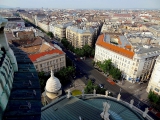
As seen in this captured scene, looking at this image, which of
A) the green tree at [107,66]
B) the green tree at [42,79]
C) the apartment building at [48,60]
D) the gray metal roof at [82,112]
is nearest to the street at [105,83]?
the green tree at [107,66]

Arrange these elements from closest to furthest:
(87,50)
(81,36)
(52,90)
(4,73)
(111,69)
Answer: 1. (4,73)
2. (52,90)
3. (111,69)
4. (87,50)
5. (81,36)

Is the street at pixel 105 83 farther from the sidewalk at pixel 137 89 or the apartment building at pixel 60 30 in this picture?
the apartment building at pixel 60 30

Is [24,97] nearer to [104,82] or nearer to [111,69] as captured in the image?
[104,82]

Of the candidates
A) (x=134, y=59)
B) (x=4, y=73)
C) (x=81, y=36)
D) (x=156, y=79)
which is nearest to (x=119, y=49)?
(x=134, y=59)

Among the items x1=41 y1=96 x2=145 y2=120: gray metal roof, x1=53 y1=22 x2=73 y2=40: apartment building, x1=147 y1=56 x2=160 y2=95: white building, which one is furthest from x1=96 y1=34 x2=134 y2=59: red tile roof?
x1=53 y1=22 x2=73 y2=40: apartment building

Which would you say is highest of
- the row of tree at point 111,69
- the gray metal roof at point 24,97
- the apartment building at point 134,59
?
the gray metal roof at point 24,97

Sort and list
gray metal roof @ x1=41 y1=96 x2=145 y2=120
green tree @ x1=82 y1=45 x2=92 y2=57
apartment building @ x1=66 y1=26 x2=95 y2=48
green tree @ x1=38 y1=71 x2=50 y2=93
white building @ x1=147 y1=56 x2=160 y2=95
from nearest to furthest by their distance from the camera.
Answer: gray metal roof @ x1=41 y1=96 x2=145 y2=120
green tree @ x1=38 y1=71 x2=50 y2=93
white building @ x1=147 y1=56 x2=160 y2=95
green tree @ x1=82 y1=45 x2=92 y2=57
apartment building @ x1=66 y1=26 x2=95 y2=48

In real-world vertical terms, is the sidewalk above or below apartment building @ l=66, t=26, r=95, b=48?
below

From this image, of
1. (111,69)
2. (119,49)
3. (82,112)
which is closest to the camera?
(82,112)

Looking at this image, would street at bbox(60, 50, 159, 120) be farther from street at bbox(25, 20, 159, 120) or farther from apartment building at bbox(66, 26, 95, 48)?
apartment building at bbox(66, 26, 95, 48)
